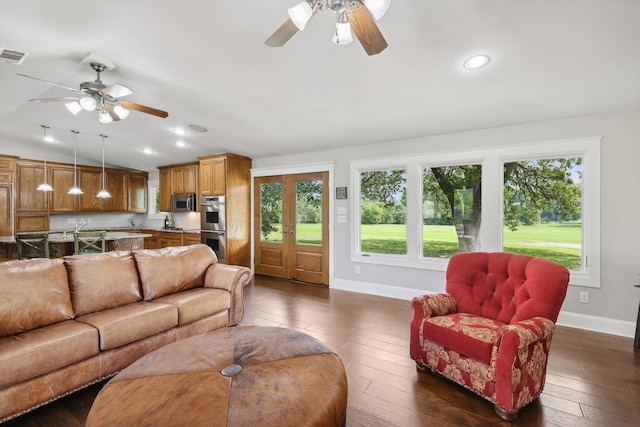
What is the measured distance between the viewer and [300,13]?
1.42 metres

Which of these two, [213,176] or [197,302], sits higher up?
[213,176]

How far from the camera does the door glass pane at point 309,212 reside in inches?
204

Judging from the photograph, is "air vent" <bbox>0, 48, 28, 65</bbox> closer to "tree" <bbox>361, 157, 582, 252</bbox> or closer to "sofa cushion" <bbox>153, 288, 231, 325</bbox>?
"sofa cushion" <bbox>153, 288, 231, 325</bbox>

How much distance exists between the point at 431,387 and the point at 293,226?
3.74 m

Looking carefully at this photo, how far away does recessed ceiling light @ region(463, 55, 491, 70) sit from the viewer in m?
2.38

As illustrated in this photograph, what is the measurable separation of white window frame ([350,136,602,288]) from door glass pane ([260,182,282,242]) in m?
1.63

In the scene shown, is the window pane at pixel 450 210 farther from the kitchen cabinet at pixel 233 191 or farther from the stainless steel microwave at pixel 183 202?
the stainless steel microwave at pixel 183 202

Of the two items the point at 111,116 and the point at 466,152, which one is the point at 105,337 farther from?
the point at 466,152

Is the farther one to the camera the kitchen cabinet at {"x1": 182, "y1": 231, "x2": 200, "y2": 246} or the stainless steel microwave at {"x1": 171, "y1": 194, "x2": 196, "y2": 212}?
the stainless steel microwave at {"x1": 171, "y1": 194, "x2": 196, "y2": 212}

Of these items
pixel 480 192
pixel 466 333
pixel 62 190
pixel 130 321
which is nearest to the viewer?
pixel 466 333

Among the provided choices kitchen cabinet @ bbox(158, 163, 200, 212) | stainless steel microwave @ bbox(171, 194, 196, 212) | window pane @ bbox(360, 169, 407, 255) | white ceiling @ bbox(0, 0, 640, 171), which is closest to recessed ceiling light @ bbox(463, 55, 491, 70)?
white ceiling @ bbox(0, 0, 640, 171)

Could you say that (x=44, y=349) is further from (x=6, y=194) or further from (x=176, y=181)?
(x=6, y=194)

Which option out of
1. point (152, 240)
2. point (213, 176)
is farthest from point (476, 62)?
point (152, 240)

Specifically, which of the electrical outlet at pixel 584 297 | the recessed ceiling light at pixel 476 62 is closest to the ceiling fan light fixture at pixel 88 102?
the recessed ceiling light at pixel 476 62
